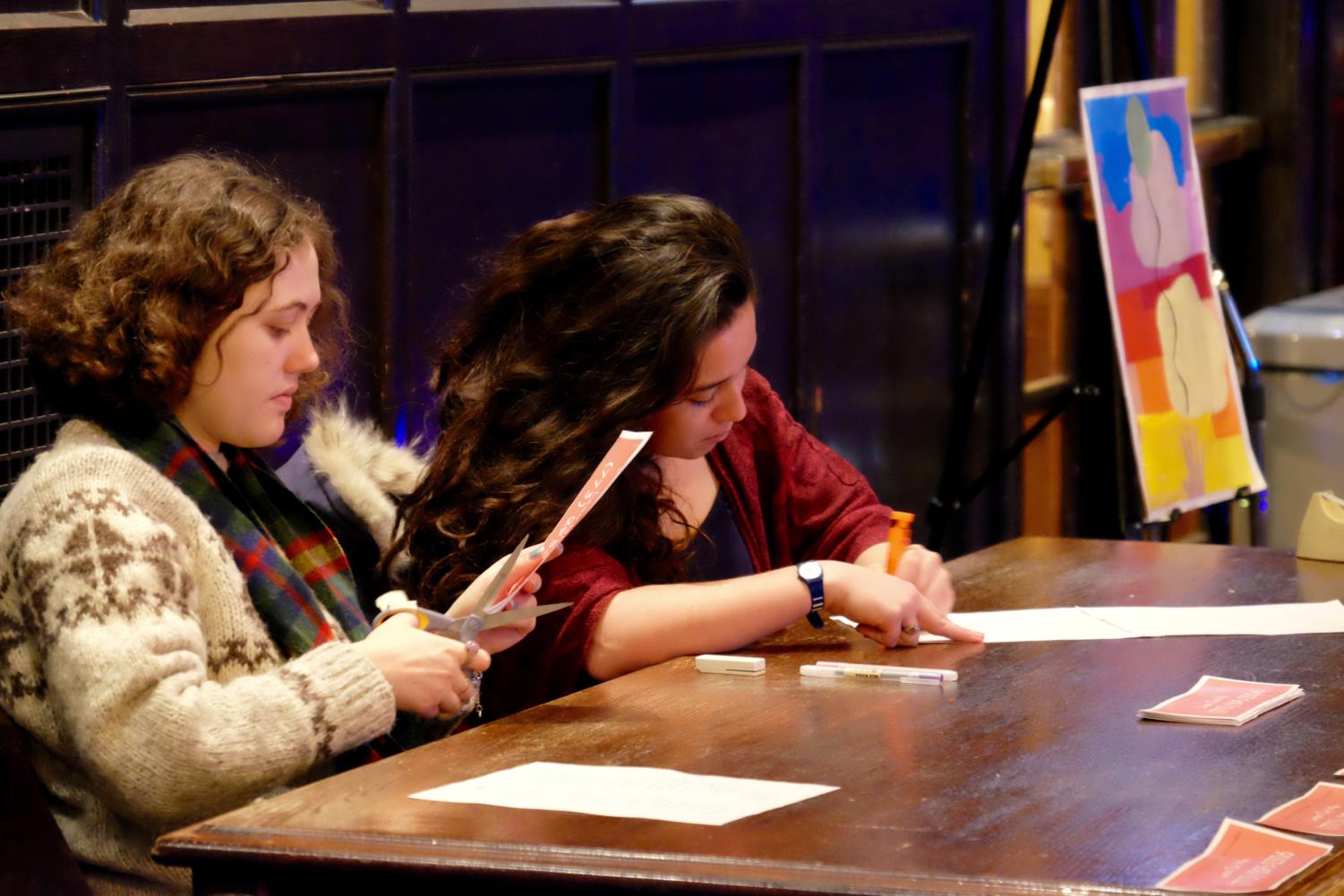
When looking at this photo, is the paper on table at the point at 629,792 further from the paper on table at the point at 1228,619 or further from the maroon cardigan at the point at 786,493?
the paper on table at the point at 1228,619

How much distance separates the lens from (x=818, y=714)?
2.09 metres

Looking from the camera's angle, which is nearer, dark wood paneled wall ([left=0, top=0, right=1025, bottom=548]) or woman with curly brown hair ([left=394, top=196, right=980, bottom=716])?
woman with curly brown hair ([left=394, top=196, right=980, bottom=716])

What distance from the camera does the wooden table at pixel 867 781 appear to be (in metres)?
1.59

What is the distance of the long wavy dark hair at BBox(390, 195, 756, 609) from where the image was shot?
2.42 m

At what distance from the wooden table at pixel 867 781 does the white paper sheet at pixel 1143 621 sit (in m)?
0.05

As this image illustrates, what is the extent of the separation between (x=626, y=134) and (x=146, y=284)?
1.65 meters

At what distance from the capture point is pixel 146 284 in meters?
2.09

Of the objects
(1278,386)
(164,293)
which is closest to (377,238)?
(164,293)

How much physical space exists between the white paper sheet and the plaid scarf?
715 millimetres

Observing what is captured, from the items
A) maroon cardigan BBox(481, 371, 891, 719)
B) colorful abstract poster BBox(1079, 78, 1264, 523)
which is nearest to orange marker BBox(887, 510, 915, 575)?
maroon cardigan BBox(481, 371, 891, 719)

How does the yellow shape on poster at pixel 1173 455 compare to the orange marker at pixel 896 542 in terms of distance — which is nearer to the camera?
the orange marker at pixel 896 542

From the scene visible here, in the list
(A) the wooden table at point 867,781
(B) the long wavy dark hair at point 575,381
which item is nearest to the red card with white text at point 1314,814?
(A) the wooden table at point 867,781

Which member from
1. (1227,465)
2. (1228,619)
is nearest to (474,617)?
(1228,619)

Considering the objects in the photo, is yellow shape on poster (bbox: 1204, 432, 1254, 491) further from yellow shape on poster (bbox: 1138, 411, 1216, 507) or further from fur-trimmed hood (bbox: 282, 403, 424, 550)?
fur-trimmed hood (bbox: 282, 403, 424, 550)
